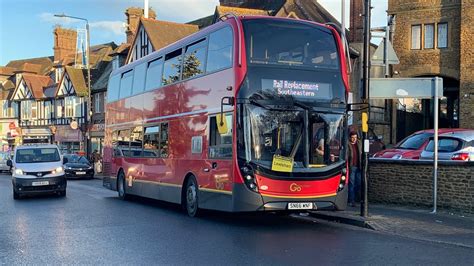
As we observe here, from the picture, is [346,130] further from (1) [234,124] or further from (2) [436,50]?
(2) [436,50]

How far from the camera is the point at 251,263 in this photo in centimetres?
745

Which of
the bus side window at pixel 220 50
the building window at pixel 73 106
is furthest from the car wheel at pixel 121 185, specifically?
the building window at pixel 73 106

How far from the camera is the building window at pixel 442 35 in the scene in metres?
28.7

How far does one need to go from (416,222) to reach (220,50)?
554 centimetres

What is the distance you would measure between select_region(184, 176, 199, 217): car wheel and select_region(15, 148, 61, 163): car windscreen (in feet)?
26.2

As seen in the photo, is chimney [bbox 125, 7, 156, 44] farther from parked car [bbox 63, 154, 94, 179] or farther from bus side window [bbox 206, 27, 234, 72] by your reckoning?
bus side window [bbox 206, 27, 234, 72]

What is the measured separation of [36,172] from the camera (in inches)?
697

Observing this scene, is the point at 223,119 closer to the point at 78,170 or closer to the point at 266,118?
the point at 266,118

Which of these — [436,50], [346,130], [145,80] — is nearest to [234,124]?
[346,130]

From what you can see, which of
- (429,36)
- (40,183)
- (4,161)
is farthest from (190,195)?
(4,161)

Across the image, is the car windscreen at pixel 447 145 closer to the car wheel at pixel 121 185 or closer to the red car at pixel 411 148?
the red car at pixel 411 148

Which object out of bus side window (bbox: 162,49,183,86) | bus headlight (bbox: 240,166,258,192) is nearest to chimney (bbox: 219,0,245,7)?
bus side window (bbox: 162,49,183,86)

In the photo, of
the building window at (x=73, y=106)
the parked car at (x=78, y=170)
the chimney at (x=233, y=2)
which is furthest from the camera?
the building window at (x=73, y=106)

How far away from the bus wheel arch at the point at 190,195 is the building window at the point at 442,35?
21132mm
